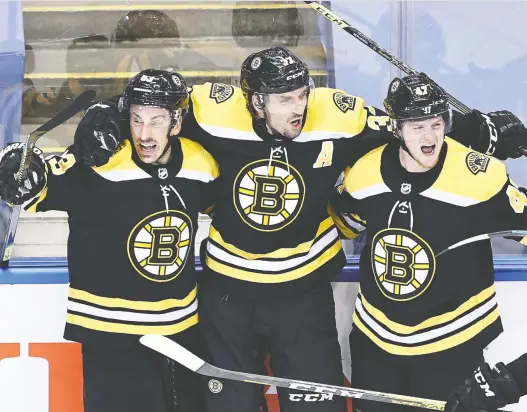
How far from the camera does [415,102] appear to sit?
7.48 feet

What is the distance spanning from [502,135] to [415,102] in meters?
0.34

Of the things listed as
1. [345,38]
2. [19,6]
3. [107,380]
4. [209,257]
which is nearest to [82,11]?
[19,6]

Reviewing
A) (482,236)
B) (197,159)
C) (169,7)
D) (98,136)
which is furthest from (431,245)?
(169,7)

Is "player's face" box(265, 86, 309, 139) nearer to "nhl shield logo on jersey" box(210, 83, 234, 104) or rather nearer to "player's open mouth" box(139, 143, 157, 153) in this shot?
"nhl shield logo on jersey" box(210, 83, 234, 104)

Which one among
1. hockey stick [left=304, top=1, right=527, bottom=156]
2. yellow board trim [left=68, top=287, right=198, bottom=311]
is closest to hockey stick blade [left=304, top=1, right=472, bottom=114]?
hockey stick [left=304, top=1, right=527, bottom=156]

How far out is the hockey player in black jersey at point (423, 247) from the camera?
7.64ft

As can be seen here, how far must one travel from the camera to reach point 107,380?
248 centimetres

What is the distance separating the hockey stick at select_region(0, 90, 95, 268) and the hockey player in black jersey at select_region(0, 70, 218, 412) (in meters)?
0.04

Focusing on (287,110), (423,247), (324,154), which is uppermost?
→ (287,110)

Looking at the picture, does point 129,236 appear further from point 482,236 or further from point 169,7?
point 169,7

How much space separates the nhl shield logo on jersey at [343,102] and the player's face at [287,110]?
0.12m

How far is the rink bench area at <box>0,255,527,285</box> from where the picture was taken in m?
2.73

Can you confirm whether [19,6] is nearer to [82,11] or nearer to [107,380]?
[82,11]

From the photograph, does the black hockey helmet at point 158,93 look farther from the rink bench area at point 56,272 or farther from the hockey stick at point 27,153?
the rink bench area at point 56,272
